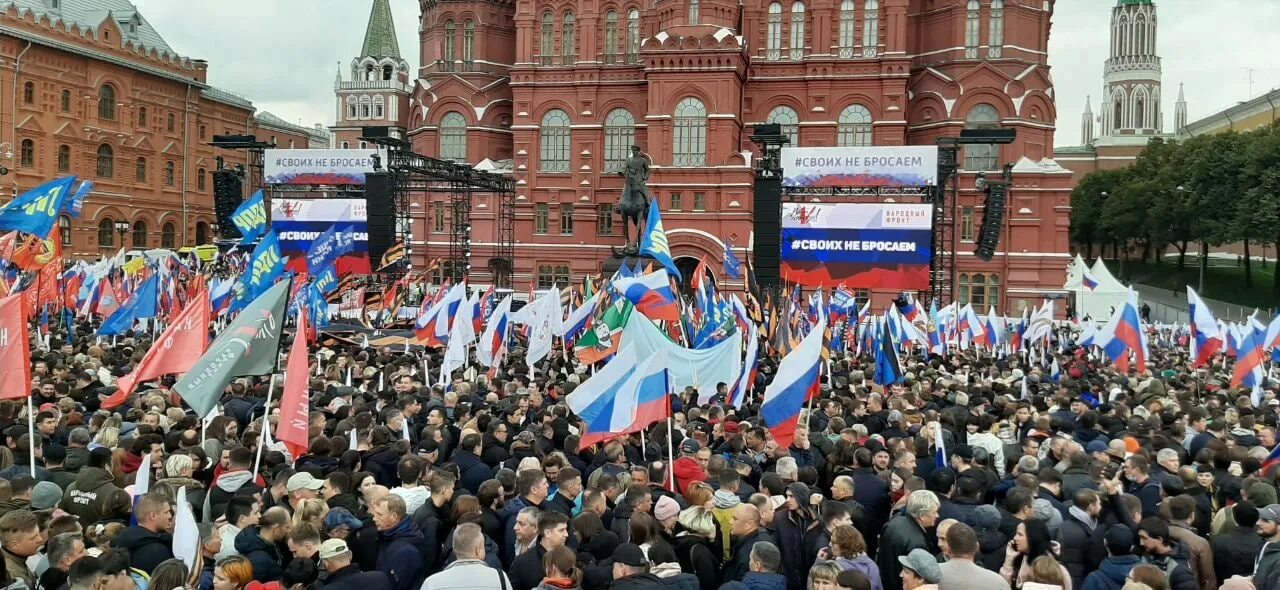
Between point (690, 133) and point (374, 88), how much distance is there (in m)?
74.7

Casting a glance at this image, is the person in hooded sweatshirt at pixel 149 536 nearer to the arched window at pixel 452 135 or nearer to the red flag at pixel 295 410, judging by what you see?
the red flag at pixel 295 410

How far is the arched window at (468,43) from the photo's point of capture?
165ft

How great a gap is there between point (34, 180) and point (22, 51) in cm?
657

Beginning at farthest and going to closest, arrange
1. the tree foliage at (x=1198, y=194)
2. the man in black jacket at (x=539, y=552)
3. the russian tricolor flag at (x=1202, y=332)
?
1. the tree foliage at (x=1198, y=194)
2. the russian tricolor flag at (x=1202, y=332)
3. the man in black jacket at (x=539, y=552)

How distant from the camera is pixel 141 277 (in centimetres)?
2830

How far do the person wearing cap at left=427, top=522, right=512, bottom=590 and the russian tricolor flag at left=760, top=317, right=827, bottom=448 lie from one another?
461 centimetres

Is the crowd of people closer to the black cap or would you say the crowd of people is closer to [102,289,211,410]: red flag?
the black cap

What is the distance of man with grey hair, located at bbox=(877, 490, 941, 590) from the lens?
6816 millimetres

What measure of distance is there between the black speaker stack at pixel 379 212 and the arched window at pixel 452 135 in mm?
15170

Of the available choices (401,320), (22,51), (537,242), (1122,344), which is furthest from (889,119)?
(22,51)

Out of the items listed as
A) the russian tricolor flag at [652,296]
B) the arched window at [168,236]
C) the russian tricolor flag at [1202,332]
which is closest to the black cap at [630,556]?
the russian tricolor flag at [652,296]

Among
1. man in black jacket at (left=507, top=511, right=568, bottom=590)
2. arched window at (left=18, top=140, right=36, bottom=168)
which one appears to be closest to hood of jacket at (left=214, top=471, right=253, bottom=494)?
man in black jacket at (left=507, top=511, right=568, bottom=590)

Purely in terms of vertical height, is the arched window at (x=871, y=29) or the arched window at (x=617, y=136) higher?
the arched window at (x=871, y=29)

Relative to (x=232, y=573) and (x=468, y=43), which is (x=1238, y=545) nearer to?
(x=232, y=573)
